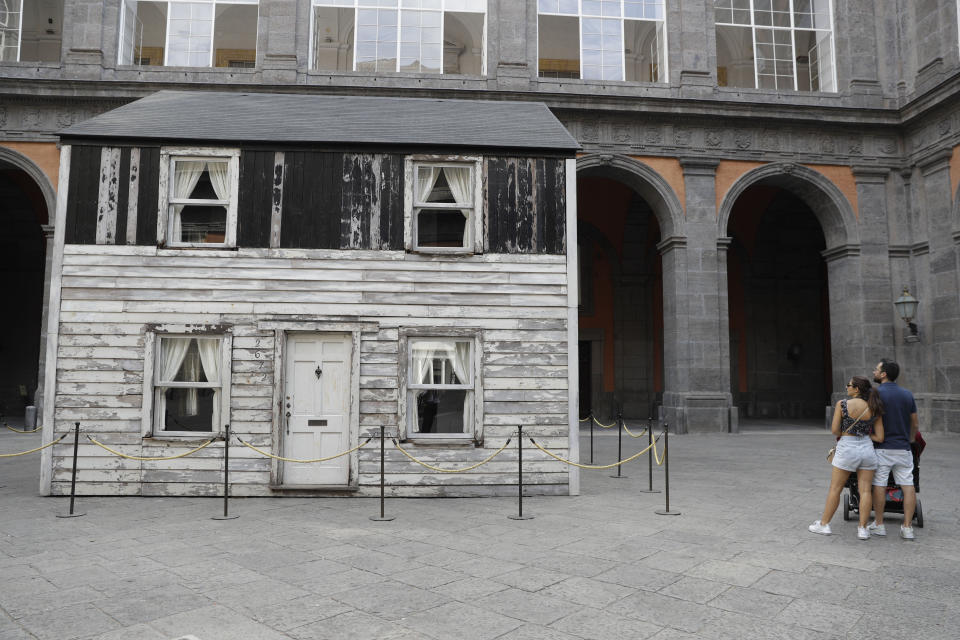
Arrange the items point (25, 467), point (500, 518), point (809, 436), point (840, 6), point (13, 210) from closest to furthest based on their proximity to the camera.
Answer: point (500, 518) → point (25, 467) → point (809, 436) → point (840, 6) → point (13, 210)

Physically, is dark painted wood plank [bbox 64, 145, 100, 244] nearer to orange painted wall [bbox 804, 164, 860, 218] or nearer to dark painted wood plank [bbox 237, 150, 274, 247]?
dark painted wood plank [bbox 237, 150, 274, 247]

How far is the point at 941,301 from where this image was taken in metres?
16.7

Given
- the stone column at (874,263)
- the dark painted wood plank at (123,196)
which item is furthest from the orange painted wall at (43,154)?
the stone column at (874,263)

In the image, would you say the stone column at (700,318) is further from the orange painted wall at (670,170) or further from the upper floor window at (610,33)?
the upper floor window at (610,33)

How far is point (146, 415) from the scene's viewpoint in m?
8.57

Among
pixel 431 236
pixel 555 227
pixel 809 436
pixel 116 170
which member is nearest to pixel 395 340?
pixel 431 236

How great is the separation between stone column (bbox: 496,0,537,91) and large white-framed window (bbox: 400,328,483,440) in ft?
35.8

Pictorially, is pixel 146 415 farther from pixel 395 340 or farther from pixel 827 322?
pixel 827 322

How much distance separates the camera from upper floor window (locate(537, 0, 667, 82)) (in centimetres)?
1839

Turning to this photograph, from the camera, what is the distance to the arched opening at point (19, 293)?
22.2 metres

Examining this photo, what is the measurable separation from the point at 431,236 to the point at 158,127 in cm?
440

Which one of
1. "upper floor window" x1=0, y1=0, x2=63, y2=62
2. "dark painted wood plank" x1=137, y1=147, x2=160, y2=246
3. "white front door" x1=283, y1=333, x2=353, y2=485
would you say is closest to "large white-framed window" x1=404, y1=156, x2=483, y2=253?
"white front door" x1=283, y1=333, x2=353, y2=485

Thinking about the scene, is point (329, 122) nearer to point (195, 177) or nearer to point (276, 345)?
point (195, 177)

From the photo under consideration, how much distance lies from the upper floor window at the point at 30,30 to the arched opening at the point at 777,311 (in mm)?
23852
